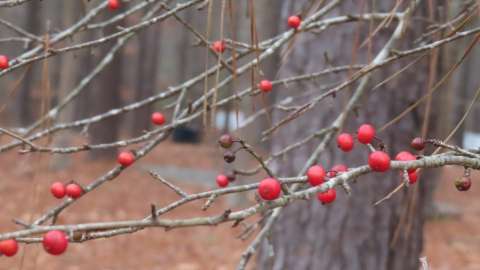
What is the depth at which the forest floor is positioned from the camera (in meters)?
6.95

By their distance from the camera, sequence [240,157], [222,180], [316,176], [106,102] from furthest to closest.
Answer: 1. [106,102]
2. [240,157]
3. [222,180]
4. [316,176]

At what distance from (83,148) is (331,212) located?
1.65m

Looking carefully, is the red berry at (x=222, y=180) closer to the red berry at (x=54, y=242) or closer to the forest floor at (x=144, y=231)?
the red berry at (x=54, y=242)

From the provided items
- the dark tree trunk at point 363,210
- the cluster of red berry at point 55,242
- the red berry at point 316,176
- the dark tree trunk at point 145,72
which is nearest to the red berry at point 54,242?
the cluster of red berry at point 55,242

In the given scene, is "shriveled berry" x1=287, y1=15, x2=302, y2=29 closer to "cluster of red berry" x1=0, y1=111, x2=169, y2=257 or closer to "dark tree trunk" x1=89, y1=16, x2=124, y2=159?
"cluster of red berry" x1=0, y1=111, x2=169, y2=257

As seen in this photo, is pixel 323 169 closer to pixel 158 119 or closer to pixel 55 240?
pixel 55 240

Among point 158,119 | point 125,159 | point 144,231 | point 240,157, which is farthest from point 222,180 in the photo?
point 240,157

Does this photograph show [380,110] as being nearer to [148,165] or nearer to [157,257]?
[157,257]

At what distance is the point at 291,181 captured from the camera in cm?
111

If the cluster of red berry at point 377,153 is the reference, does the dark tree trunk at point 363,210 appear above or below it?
above

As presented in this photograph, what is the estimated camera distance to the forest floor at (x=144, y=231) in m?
6.95

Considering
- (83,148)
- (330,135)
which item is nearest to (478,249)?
(330,135)

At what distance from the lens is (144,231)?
320 inches

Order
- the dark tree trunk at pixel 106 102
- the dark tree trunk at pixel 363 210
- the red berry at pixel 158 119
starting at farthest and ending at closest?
the dark tree trunk at pixel 106 102
the dark tree trunk at pixel 363 210
the red berry at pixel 158 119
